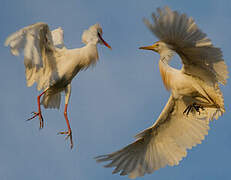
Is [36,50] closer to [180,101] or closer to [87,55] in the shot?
[87,55]

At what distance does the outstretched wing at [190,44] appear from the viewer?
7781mm

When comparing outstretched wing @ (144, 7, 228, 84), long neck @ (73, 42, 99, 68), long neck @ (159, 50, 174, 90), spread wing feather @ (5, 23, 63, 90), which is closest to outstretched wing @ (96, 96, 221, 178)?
long neck @ (159, 50, 174, 90)

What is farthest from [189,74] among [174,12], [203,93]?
[174,12]

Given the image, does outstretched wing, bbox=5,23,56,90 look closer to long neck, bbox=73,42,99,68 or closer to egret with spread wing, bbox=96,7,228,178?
long neck, bbox=73,42,99,68

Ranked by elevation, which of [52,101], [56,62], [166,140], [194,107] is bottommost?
[166,140]

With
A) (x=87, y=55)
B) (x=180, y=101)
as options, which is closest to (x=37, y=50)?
(x=87, y=55)

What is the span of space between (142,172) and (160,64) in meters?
2.45

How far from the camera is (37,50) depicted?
9.30 metres

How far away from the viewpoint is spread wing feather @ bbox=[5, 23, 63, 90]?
29.7ft

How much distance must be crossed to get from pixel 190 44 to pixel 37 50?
9.79 ft

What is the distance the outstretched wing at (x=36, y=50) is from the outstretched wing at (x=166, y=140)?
2.42 meters

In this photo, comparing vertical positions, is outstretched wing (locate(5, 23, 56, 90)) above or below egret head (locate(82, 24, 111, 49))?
below

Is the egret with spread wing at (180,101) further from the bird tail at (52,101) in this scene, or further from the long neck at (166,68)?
the bird tail at (52,101)

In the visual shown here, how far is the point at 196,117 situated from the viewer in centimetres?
1081
